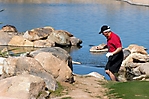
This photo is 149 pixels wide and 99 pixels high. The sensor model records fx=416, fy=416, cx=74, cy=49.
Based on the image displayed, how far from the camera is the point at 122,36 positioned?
3453 cm

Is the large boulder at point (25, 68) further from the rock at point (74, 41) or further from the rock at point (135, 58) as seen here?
the rock at point (74, 41)

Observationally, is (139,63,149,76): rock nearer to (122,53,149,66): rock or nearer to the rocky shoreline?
(122,53,149,66): rock

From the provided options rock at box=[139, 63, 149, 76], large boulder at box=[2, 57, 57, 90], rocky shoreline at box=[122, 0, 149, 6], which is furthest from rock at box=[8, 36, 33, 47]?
rocky shoreline at box=[122, 0, 149, 6]

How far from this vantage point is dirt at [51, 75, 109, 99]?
10.3m

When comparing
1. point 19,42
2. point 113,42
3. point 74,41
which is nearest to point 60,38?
point 74,41

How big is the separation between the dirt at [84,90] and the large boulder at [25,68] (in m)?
0.52

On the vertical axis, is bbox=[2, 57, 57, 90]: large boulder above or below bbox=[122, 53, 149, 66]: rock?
above

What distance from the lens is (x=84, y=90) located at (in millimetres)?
11273

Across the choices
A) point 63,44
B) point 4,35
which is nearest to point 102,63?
point 63,44

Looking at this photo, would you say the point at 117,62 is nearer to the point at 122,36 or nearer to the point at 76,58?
the point at 76,58

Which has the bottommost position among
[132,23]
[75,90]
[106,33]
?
[132,23]

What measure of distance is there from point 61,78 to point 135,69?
8.99 metres

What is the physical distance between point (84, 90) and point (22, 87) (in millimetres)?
2347

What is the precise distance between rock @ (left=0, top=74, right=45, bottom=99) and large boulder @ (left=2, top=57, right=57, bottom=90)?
0.94m
